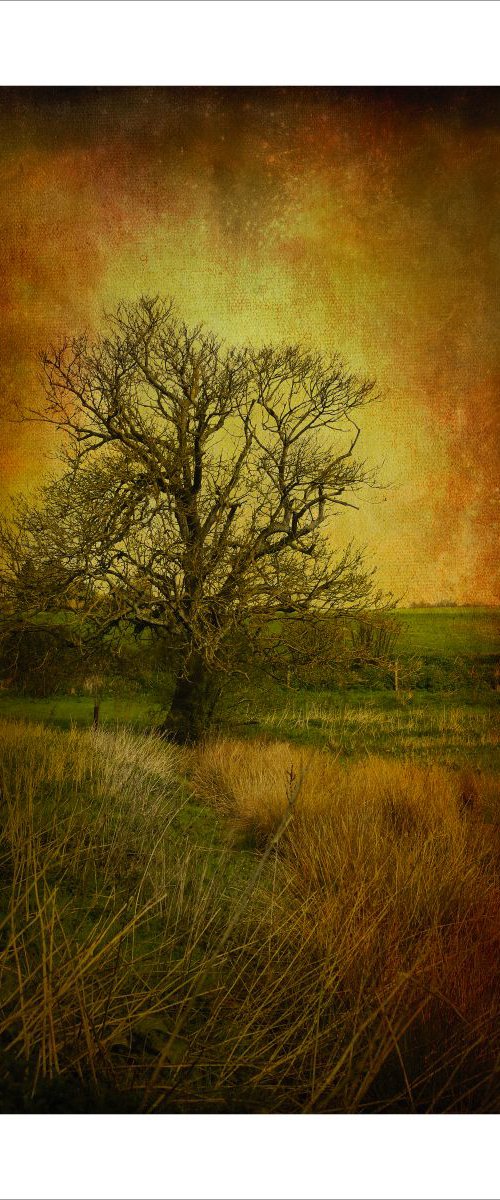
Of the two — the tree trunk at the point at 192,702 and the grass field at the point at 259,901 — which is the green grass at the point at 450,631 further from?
the tree trunk at the point at 192,702

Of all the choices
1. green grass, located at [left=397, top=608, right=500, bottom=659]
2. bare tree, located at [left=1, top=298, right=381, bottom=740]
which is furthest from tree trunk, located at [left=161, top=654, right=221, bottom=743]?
green grass, located at [left=397, top=608, right=500, bottom=659]

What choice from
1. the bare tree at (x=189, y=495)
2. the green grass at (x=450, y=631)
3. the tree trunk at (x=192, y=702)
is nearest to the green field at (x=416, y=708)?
the green grass at (x=450, y=631)

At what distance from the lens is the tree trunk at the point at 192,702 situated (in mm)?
3246

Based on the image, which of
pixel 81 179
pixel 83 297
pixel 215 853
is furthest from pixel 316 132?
pixel 215 853

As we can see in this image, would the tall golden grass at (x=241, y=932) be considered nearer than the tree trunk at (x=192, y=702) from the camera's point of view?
Yes

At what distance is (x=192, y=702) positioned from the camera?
3266 mm

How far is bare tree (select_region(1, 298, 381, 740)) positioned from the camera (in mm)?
3207

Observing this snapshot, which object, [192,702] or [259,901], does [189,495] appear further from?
[259,901]

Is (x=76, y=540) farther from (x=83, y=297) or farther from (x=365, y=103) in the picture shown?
(x=365, y=103)

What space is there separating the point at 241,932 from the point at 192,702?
1.23m

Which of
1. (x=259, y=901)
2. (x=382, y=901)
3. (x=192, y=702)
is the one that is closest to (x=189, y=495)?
(x=192, y=702)

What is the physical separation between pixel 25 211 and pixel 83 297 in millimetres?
495

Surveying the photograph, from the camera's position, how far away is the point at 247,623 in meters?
3.32

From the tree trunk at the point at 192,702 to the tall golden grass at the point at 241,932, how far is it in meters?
0.13
